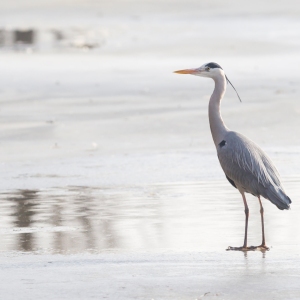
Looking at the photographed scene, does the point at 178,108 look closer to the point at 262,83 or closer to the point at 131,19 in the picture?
the point at 262,83

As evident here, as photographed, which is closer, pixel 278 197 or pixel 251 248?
pixel 251 248

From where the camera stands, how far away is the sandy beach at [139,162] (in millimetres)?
6576

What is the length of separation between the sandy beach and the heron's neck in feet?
2.37

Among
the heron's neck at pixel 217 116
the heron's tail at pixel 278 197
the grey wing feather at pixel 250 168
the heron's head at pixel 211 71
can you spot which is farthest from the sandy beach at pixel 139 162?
the heron's head at pixel 211 71

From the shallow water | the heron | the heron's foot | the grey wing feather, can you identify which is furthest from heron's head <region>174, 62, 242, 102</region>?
the heron's foot

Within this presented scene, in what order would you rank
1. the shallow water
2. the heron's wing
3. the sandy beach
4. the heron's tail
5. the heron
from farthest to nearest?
the heron's wing < the heron < the heron's tail < the shallow water < the sandy beach

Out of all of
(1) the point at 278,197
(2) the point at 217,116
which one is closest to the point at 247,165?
(1) the point at 278,197

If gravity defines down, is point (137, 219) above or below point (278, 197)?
below

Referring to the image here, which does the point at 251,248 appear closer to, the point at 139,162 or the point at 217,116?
the point at 217,116

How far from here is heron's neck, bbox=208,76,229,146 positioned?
8.73 meters

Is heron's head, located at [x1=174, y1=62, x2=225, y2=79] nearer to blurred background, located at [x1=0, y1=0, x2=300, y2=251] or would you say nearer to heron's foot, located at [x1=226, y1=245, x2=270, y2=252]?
blurred background, located at [x1=0, y1=0, x2=300, y2=251]

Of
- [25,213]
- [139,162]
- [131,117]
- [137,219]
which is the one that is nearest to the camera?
[137,219]

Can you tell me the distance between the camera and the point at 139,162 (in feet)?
38.5

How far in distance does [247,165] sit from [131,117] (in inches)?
260
